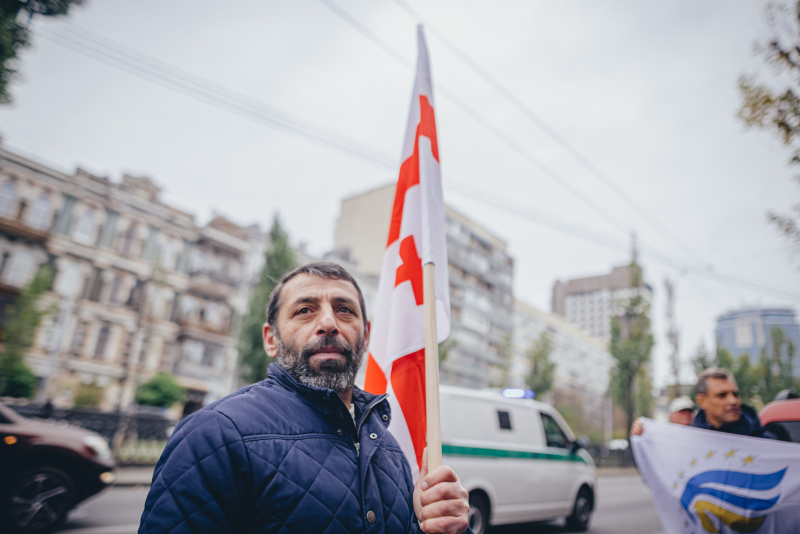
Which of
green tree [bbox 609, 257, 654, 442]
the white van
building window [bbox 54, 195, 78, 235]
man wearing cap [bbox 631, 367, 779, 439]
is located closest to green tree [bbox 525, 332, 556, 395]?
green tree [bbox 609, 257, 654, 442]

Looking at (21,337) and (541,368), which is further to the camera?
(541,368)

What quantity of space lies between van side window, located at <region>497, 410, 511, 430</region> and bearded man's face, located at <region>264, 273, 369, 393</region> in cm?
637

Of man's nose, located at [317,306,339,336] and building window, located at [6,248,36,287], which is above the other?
building window, located at [6,248,36,287]

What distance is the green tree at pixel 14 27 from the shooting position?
5943 mm

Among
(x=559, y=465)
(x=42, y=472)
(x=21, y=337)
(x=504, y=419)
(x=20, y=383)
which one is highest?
(x=21, y=337)

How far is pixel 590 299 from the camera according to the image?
148m

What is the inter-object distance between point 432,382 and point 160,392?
96.0 ft

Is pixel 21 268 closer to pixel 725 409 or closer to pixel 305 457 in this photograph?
pixel 305 457

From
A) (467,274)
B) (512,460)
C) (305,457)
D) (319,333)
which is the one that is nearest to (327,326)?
(319,333)

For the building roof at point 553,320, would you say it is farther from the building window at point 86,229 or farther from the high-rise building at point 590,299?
the building window at point 86,229

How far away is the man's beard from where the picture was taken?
1.80 meters

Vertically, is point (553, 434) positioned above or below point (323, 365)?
below

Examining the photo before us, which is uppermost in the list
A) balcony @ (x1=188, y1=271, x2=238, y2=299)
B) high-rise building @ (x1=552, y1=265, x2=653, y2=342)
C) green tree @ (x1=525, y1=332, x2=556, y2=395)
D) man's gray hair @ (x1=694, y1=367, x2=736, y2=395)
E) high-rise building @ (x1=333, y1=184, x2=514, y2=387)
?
high-rise building @ (x1=552, y1=265, x2=653, y2=342)

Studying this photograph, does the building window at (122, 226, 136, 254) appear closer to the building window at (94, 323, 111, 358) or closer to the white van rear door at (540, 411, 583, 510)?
the building window at (94, 323, 111, 358)
